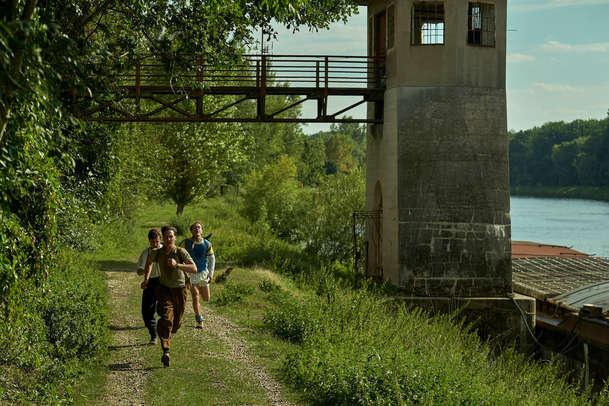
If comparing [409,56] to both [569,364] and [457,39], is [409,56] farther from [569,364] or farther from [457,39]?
[569,364]

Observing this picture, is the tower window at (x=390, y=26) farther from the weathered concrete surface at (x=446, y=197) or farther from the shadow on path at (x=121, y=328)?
the shadow on path at (x=121, y=328)

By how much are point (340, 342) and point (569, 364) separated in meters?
9.66

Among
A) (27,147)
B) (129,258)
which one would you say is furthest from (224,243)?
(27,147)

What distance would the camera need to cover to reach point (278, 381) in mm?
9148

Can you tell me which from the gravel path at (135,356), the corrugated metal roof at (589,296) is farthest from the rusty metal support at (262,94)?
the corrugated metal roof at (589,296)

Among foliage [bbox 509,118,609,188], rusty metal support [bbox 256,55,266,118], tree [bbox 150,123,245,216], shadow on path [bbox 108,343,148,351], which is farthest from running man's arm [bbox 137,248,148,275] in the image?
foliage [bbox 509,118,609,188]

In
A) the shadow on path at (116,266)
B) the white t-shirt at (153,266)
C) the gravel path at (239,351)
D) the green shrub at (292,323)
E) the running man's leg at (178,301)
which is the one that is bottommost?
the shadow on path at (116,266)

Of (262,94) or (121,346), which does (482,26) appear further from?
(121,346)

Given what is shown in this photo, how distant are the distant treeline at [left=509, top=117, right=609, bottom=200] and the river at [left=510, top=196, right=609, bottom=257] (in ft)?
24.3

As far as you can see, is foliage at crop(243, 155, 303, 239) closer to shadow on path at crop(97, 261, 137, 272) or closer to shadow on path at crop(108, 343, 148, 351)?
shadow on path at crop(97, 261, 137, 272)

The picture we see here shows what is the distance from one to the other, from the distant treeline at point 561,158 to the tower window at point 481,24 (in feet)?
256

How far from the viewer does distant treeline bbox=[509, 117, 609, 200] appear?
94.1m

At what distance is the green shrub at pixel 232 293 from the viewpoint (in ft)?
47.5

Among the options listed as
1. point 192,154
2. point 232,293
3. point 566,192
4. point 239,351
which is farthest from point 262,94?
point 566,192
